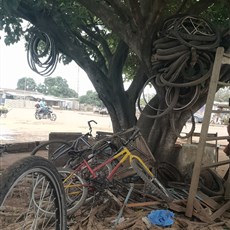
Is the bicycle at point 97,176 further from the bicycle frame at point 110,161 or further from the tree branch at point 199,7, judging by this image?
the tree branch at point 199,7

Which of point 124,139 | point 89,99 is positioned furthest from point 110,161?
point 89,99

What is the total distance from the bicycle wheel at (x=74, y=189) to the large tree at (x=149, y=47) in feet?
5.87

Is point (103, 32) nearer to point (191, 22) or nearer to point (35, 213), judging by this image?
point (191, 22)

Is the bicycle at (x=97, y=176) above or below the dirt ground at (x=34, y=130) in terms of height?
above

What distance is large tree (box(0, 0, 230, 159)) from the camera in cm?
458

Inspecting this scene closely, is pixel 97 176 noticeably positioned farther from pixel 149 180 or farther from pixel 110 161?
pixel 149 180

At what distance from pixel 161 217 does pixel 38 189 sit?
1.65 m

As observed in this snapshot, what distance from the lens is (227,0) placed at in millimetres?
5039

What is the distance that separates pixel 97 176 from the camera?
12.6 feet

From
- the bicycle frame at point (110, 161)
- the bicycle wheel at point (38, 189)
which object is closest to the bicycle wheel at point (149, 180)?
the bicycle frame at point (110, 161)

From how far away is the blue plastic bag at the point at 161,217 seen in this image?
3.44 metres

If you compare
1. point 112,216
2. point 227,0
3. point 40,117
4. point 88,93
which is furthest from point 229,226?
point 88,93

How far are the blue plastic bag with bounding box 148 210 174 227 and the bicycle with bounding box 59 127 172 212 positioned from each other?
268 mm

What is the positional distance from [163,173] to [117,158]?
150 cm
